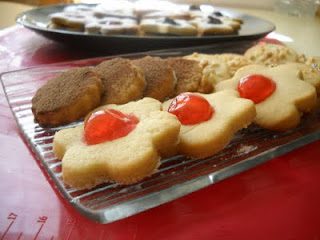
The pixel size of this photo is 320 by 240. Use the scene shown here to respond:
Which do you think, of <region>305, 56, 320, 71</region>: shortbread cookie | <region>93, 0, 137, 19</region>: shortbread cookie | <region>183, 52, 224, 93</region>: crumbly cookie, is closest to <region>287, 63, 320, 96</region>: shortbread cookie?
<region>305, 56, 320, 71</region>: shortbread cookie

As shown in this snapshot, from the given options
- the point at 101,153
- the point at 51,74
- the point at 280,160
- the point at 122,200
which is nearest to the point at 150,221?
the point at 122,200

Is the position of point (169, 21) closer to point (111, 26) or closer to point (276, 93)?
point (111, 26)

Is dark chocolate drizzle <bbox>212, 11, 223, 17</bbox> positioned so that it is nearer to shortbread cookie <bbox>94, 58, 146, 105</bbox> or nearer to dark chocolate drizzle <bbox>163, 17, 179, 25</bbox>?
dark chocolate drizzle <bbox>163, 17, 179, 25</bbox>

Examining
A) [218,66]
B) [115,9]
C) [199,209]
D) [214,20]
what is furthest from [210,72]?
[115,9]

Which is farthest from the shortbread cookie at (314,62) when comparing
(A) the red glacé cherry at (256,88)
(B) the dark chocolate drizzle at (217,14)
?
(B) the dark chocolate drizzle at (217,14)

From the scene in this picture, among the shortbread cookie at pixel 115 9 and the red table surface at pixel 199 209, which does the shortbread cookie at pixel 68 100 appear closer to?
the red table surface at pixel 199 209

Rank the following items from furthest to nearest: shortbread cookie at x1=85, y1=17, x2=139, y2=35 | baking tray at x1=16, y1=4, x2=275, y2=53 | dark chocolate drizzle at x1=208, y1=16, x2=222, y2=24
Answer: dark chocolate drizzle at x1=208, y1=16, x2=222, y2=24 < shortbread cookie at x1=85, y1=17, x2=139, y2=35 < baking tray at x1=16, y1=4, x2=275, y2=53

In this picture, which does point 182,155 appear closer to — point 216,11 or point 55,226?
point 55,226
